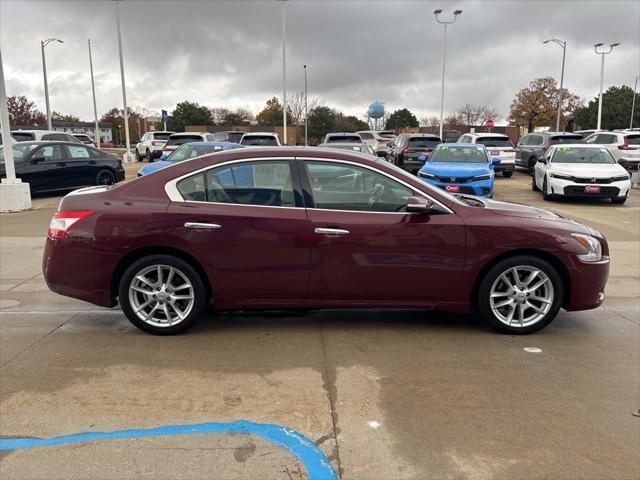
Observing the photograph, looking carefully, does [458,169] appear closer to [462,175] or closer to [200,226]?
[462,175]

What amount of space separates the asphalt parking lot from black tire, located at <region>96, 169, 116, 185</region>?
990 cm

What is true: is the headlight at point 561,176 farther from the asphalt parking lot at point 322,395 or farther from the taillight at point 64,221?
the taillight at point 64,221

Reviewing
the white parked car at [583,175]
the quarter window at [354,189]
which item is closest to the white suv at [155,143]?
the white parked car at [583,175]

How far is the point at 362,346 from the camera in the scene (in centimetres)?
445

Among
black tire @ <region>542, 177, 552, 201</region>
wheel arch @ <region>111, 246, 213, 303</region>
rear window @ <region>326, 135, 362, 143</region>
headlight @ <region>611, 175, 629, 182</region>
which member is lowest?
black tire @ <region>542, 177, 552, 201</region>

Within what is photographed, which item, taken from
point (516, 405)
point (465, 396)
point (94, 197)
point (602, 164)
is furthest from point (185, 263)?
point (602, 164)

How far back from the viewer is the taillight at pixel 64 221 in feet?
14.9

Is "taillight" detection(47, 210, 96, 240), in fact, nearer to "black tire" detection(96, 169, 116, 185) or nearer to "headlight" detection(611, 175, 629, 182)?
"black tire" detection(96, 169, 116, 185)

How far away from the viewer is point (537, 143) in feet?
72.9

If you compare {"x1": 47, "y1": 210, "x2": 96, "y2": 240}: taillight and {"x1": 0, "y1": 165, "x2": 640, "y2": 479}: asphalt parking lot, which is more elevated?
{"x1": 47, "y1": 210, "x2": 96, "y2": 240}: taillight

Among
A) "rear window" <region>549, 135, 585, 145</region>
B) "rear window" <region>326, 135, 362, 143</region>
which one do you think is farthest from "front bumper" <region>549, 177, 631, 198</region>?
"rear window" <region>549, 135, 585, 145</region>

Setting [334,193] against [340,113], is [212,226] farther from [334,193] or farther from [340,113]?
[340,113]

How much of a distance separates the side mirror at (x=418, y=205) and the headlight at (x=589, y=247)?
51.6 inches

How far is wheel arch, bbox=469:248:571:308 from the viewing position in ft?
15.0
